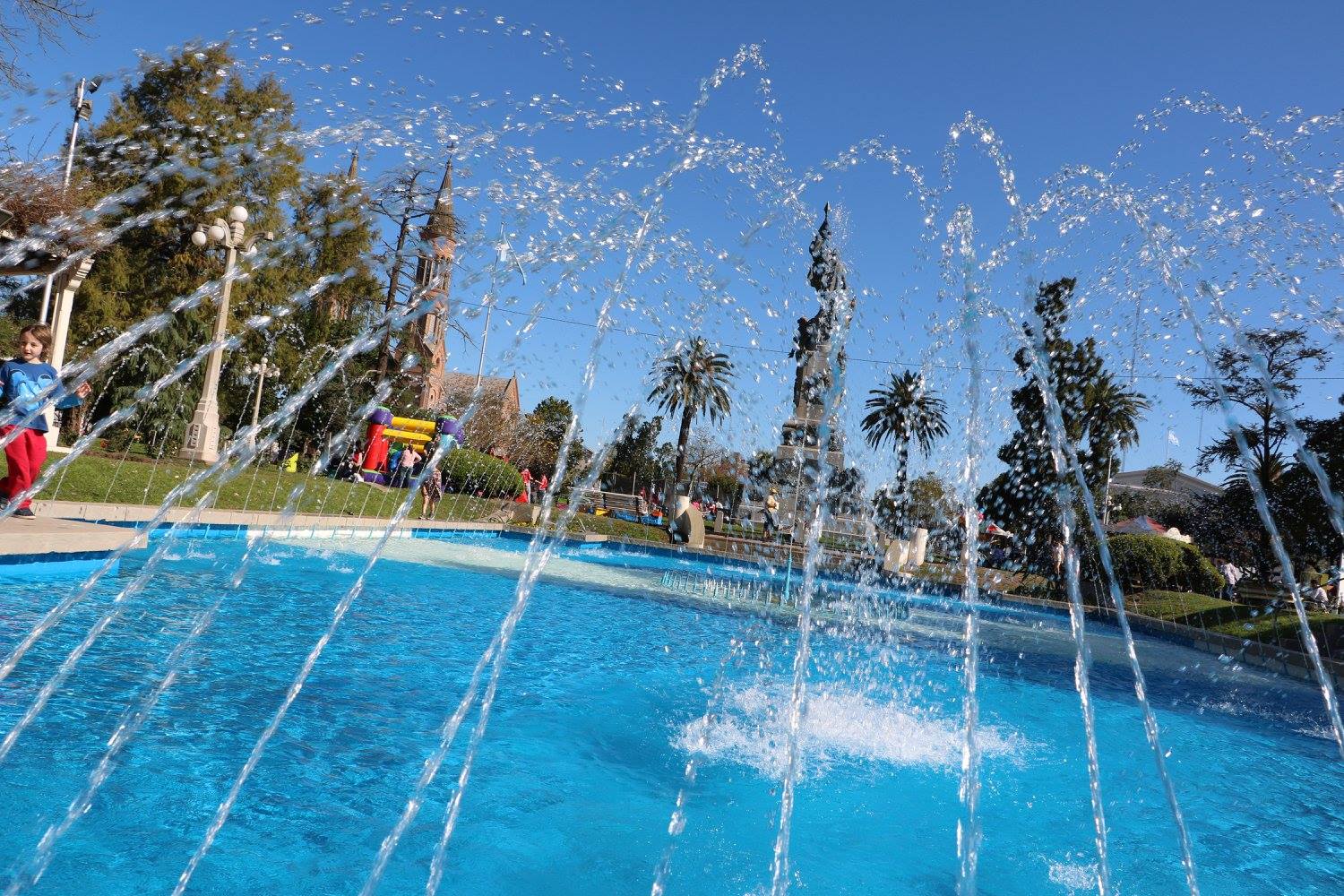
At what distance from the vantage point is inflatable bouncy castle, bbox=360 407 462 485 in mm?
29188

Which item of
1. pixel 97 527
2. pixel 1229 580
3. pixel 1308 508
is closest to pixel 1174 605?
pixel 1308 508

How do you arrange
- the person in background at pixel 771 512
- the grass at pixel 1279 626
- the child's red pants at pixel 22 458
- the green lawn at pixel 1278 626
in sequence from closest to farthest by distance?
the child's red pants at pixel 22 458
the grass at pixel 1279 626
the green lawn at pixel 1278 626
the person in background at pixel 771 512

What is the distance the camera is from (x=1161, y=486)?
52.9 m

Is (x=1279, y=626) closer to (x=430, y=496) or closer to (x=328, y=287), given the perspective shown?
(x=430, y=496)

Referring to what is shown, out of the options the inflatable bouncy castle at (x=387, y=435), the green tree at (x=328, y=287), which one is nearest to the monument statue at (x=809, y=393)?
the inflatable bouncy castle at (x=387, y=435)

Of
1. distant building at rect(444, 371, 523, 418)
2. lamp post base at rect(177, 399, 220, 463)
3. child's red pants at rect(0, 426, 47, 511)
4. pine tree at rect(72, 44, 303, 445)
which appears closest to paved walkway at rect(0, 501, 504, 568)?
child's red pants at rect(0, 426, 47, 511)

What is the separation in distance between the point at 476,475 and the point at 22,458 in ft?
74.4

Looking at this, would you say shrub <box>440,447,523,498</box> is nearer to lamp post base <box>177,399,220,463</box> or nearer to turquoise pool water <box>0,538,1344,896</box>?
lamp post base <box>177,399,220,463</box>

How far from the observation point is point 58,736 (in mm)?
3906

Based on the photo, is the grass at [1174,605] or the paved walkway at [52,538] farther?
the grass at [1174,605]

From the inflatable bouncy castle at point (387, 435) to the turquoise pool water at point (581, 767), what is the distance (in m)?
20.5

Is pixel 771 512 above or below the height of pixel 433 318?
below

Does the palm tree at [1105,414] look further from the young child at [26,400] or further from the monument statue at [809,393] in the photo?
the young child at [26,400]

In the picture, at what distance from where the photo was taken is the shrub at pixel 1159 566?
25.0 metres
